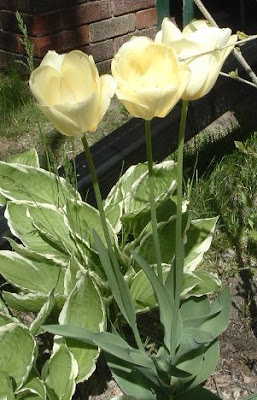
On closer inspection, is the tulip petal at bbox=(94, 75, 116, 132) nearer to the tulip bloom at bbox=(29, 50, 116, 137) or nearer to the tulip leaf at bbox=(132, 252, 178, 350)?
the tulip bloom at bbox=(29, 50, 116, 137)

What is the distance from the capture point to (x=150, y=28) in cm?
390

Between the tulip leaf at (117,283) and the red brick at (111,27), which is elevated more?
the tulip leaf at (117,283)

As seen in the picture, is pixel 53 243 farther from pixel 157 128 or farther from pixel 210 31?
pixel 210 31

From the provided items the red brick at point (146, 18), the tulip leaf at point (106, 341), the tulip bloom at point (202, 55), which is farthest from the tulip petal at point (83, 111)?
the red brick at point (146, 18)

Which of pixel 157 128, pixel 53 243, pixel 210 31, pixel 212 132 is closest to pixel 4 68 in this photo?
pixel 212 132

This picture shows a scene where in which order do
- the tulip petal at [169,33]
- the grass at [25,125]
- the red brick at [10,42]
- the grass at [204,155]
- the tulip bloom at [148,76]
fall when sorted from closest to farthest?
the tulip bloom at [148,76] → the tulip petal at [169,33] → the grass at [204,155] → the grass at [25,125] → the red brick at [10,42]

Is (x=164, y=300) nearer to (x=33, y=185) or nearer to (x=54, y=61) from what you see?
(x=54, y=61)

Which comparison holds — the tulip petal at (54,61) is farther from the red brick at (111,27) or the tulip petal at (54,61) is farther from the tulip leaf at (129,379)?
the red brick at (111,27)

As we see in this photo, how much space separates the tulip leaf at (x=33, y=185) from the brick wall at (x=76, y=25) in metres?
1.70

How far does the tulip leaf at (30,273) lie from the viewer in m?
1.68

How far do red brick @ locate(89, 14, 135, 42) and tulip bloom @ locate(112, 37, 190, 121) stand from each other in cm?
271

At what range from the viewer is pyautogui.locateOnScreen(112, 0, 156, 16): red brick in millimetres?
3643

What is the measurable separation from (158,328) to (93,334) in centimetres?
59

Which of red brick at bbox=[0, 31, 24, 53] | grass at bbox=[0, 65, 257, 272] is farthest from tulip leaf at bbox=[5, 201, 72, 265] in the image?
red brick at bbox=[0, 31, 24, 53]
